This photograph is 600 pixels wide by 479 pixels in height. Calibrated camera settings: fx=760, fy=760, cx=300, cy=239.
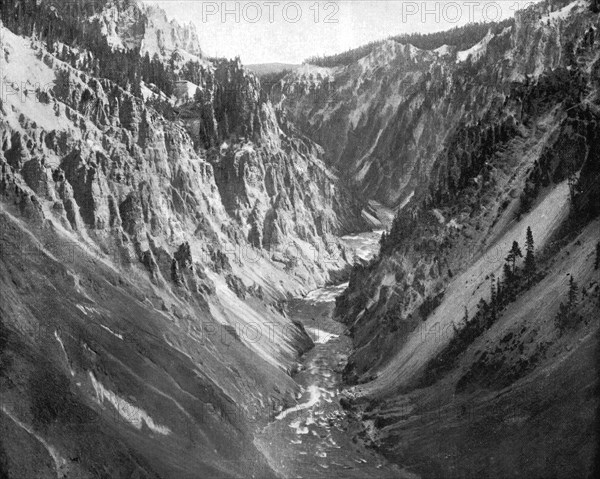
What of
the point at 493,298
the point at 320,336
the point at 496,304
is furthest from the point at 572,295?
the point at 320,336

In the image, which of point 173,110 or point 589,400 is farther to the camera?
point 173,110

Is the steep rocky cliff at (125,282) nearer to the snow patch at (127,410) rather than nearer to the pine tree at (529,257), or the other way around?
the snow patch at (127,410)

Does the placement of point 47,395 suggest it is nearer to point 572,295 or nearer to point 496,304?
point 572,295

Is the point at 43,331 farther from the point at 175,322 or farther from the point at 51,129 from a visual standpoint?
the point at 51,129

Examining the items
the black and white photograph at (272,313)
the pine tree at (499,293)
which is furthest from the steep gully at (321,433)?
the pine tree at (499,293)

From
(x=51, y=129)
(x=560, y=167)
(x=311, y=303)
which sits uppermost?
(x=560, y=167)

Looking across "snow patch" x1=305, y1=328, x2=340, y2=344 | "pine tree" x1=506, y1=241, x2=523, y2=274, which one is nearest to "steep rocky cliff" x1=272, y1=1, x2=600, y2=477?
"pine tree" x1=506, y1=241, x2=523, y2=274

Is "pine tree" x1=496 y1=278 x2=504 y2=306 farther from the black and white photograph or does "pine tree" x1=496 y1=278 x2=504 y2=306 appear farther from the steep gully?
the steep gully

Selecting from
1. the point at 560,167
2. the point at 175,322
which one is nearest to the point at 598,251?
the point at 560,167
